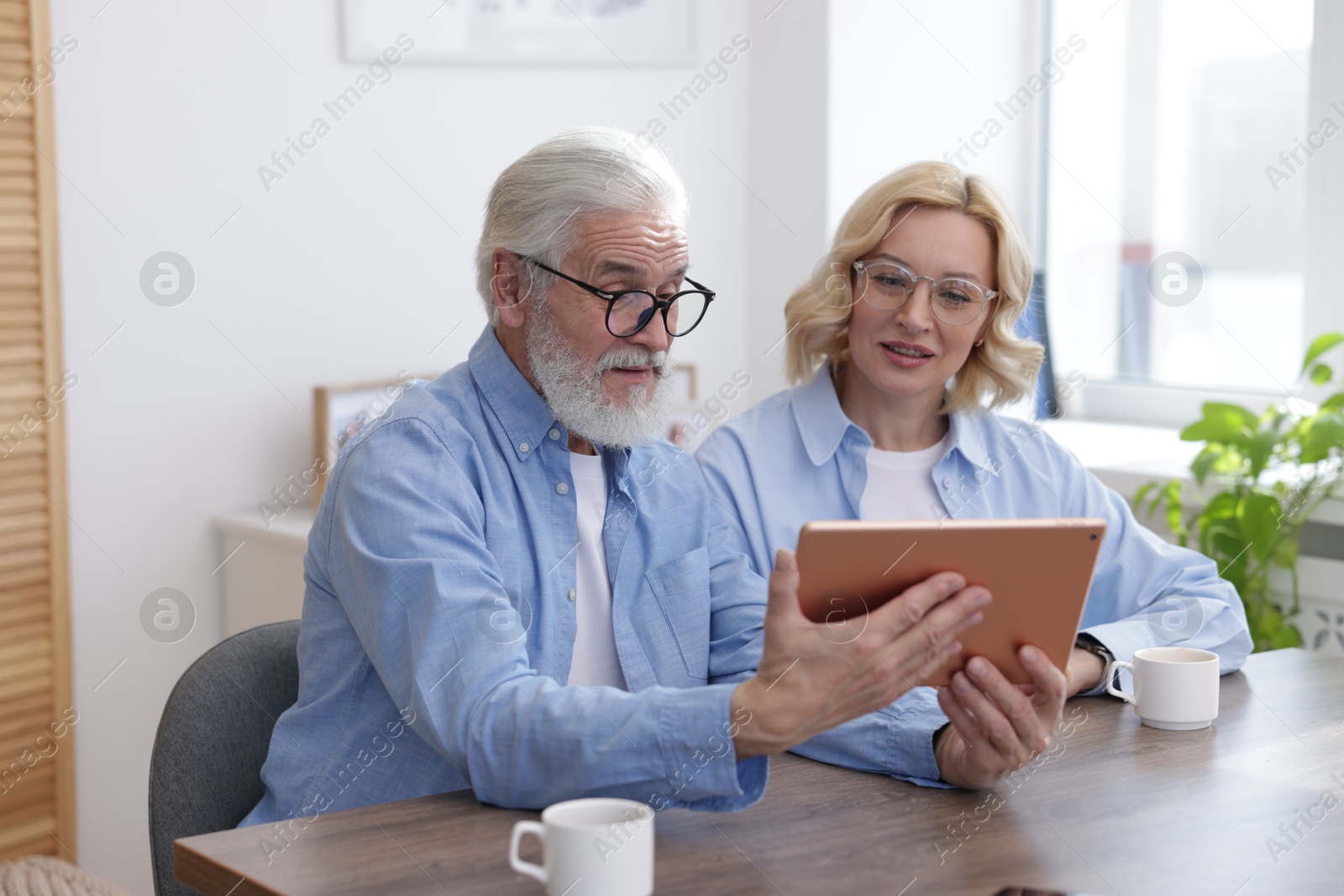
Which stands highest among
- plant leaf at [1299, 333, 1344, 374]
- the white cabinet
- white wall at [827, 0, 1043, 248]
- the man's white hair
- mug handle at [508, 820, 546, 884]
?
white wall at [827, 0, 1043, 248]

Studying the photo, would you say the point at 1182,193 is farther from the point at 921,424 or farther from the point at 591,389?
the point at 591,389

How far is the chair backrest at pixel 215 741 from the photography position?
1479 mm

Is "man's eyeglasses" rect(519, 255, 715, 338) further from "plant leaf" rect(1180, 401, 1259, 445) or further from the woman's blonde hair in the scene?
"plant leaf" rect(1180, 401, 1259, 445)

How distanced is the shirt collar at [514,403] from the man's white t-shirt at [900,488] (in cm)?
58

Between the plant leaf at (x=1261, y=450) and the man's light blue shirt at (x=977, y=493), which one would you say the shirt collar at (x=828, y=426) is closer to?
the man's light blue shirt at (x=977, y=493)

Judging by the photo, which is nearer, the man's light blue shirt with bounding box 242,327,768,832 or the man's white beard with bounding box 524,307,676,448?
the man's light blue shirt with bounding box 242,327,768,832

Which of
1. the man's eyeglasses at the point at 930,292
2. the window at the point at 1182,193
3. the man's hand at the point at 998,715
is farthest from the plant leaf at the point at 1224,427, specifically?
the man's hand at the point at 998,715

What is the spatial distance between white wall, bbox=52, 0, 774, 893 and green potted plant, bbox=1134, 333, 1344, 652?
1610 mm

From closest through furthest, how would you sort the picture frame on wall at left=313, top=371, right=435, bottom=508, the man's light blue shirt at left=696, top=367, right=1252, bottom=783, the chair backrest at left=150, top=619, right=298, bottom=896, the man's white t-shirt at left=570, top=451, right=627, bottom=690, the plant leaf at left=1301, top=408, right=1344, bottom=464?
1. the chair backrest at left=150, top=619, right=298, bottom=896
2. the man's white t-shirt at left=570, top=451, right=627, bottom=690
3. the man's light blue shirt at left=696, top=367, right=1252, bottom=783
4. the plant leaf at left=1301, top=408, right=1344, bottom=464
5. the picture frame on wall at left=313, top=371, right=435, bottom=508

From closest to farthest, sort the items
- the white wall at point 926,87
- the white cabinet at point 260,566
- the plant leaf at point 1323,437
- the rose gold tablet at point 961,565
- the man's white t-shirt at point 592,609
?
the rose gold tablet at point 961,565
the man's white t-shirt at point 592,609
the plant leaf at point 1323,437
the white cabinet at point 260,566
the white wall at point 926,87

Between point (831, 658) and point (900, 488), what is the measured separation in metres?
0.82

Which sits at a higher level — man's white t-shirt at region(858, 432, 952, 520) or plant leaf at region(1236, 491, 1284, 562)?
man's white t-shirt at region(858, 432, 952, 520)

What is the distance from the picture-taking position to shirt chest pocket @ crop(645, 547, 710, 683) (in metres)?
1.61

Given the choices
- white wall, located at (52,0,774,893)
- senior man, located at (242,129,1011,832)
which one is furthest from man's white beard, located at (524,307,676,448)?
white wall, located at (52,0,774,893)
